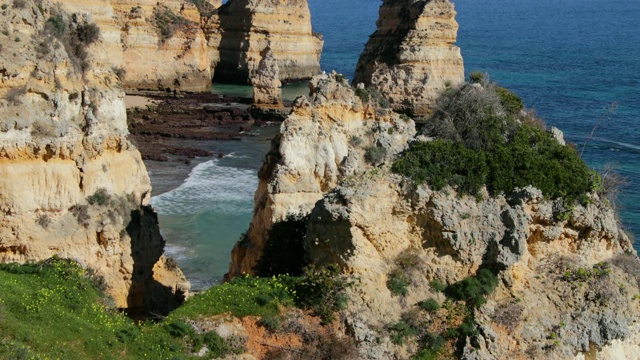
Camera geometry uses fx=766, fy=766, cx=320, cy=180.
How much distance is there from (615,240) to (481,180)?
2.79m

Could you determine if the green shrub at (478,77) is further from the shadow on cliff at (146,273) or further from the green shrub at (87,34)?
the green shrub at (87,34)

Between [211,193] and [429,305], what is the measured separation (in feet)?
81.0

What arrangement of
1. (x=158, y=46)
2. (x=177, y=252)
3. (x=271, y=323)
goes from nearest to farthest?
1. (x=271, y=323)
2. (x=177, y=252)
3. (x=158, y=46)

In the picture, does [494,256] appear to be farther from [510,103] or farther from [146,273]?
[146,273]

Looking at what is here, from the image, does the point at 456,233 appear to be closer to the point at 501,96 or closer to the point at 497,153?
the point at 497,153

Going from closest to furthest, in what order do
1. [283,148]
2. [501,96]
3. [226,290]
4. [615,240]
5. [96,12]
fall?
[226,290]
[615,240]
[501,96]
[283,148]
[96,12]

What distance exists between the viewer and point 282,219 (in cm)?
1698

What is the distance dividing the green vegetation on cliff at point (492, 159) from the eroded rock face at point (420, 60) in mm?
36899

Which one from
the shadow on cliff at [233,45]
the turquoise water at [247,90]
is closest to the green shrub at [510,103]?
the turquoise water at [247,90]

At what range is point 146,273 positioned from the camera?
1964cm

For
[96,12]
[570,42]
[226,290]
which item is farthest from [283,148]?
[570,42]

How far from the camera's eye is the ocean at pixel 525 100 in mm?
31125

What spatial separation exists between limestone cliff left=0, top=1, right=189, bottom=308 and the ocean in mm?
6574

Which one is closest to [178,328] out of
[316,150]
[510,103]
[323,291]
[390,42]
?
[323,291]
